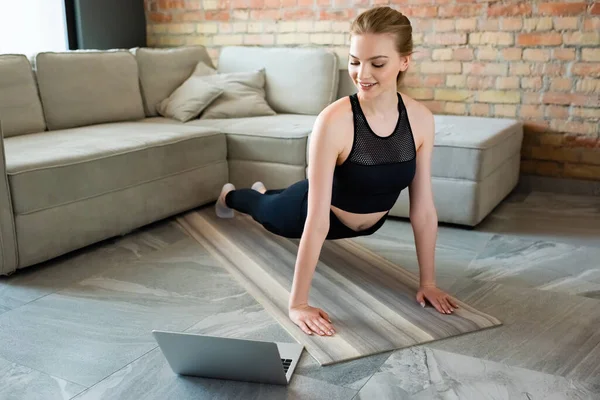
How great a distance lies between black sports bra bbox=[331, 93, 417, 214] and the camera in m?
1.97

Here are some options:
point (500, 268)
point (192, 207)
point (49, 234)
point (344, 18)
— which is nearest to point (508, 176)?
point (500, 268)

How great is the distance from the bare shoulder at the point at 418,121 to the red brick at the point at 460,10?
5.91ft

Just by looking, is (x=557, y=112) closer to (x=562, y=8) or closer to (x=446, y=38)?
(x=562, y=8)

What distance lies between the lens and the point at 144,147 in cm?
287

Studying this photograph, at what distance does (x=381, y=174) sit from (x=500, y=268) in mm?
796

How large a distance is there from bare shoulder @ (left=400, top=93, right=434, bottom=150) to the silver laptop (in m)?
0.85

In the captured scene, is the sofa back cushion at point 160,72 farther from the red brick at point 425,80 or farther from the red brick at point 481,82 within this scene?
the red brick at point 481,82

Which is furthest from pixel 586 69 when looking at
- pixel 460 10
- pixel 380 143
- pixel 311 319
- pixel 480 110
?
pixel 311 319

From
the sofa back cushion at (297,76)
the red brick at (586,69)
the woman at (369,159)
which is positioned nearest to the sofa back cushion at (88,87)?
the sofa back cushion at (297,76)

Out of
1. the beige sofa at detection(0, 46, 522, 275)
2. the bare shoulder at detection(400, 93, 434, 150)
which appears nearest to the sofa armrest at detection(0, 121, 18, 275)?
the beige sofa at detection(0, 46, 522, 275)

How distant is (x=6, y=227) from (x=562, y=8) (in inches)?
117

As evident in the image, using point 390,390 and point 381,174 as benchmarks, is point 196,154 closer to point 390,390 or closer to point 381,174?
point 381,174

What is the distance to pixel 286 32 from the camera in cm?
420

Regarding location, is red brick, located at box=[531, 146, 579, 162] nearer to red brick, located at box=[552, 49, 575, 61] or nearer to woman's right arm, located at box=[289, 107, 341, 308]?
red brick, located at box=[552, 49, 575, 61]
